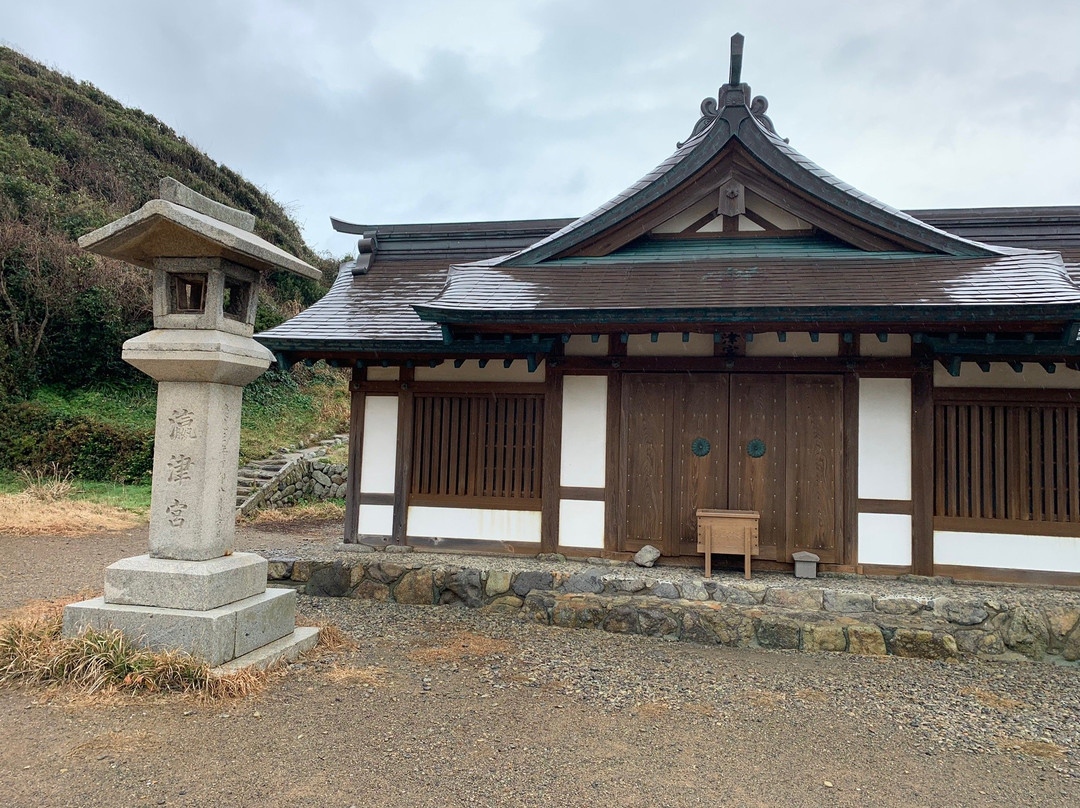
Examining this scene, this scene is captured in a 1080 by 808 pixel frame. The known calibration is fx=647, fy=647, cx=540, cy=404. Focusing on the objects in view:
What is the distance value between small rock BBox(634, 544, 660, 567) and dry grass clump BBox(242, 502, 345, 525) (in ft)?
28.2

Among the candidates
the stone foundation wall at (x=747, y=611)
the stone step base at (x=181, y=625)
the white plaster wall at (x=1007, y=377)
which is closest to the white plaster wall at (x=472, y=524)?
the stone foundation wall at (x=747, y=611)

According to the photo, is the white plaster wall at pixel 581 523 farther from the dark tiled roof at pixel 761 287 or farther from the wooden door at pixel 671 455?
the dark tiled roof at pixel 761 287

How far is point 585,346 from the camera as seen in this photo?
25.6 ft

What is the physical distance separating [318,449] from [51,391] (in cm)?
661

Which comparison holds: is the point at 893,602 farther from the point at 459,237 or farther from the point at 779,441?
the point at 459,237

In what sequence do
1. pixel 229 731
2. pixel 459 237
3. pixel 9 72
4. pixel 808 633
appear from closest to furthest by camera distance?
pixel 229 731 → pixel 808 633 → pixel 459 237 → pixel 9 72

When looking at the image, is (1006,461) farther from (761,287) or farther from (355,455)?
(355,455)

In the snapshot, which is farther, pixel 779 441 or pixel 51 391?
pixel 51 391

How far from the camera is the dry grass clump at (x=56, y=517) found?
10.7 m

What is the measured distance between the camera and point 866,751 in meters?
3.99

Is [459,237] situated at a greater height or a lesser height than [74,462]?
greater

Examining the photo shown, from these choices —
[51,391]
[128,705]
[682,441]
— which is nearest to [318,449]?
[51,391]

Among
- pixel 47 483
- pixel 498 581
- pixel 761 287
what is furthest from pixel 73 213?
pixel 761 287

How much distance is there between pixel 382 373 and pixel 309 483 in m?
8.32
